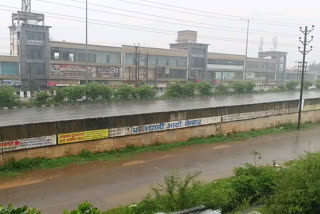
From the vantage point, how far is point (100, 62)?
186 feet

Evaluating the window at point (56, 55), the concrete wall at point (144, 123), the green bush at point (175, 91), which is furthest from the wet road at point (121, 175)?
the window at point (56, 55)

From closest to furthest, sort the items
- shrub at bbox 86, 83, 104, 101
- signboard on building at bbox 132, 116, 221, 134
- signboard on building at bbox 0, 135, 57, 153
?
signboard on building at bbox 0, 135, 57, 153, signboard on building at bbox 132, 116, 221, 134, shrub at bbox 86, 83, 104, 101

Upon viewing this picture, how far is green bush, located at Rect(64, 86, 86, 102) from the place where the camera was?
111ft

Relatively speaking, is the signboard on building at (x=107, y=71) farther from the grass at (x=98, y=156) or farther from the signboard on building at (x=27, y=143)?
the signboard on building at (x=27, y=143)

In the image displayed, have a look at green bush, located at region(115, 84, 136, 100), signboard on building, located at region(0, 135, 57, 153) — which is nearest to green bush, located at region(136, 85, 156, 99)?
green bush, located at region(115, 84, 136, 100)

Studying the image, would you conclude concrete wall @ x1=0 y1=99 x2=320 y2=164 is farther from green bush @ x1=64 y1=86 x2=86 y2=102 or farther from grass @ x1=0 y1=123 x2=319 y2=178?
green bush @ x1=64 y1=86 x2=86 y2=102

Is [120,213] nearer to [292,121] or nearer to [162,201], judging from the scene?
[162,201]

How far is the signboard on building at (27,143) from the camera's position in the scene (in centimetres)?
1330

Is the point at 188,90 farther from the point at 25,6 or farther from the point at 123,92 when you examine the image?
the point at 25,6

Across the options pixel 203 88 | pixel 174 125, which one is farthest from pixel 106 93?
pixel 174 125

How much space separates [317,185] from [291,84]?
55.7 meters

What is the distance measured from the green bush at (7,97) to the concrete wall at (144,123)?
60.0ft

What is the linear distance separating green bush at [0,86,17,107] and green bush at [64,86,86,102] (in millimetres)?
5320

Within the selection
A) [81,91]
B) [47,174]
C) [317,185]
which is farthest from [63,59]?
[317,185]
